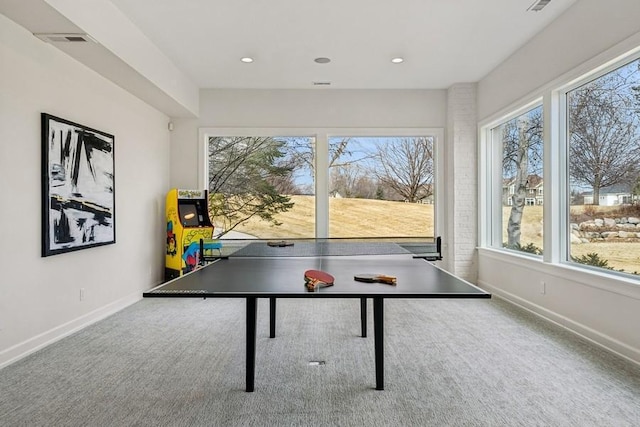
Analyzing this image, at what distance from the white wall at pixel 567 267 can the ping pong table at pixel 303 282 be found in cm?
121

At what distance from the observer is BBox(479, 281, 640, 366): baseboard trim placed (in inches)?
117

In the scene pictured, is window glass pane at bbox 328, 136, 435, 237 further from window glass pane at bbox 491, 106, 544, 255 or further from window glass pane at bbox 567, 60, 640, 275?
window glass pane at bbox 567, 60, 640, 275

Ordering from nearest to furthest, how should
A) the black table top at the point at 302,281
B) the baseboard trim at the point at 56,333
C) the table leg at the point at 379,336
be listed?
→ the black table top at the point at 302,281
the table leg at the point at 379,336
the baseboard trim at the point at 56,333

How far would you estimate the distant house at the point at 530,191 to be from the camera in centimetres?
446

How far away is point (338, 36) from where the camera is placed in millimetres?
4258

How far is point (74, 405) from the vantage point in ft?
7.63

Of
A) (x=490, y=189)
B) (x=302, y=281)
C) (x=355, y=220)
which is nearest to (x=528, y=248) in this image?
(x=490, y=189)

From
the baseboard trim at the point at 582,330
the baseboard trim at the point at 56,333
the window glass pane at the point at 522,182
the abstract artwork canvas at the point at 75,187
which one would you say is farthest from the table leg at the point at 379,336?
the window glass pane at the point at 522,182

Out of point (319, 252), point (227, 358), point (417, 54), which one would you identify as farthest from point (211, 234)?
point (417, 54)

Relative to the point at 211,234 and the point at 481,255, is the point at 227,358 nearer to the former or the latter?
the point at 211,234

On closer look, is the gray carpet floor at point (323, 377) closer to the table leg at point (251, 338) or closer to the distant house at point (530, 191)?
the table leg at point (251, 338)

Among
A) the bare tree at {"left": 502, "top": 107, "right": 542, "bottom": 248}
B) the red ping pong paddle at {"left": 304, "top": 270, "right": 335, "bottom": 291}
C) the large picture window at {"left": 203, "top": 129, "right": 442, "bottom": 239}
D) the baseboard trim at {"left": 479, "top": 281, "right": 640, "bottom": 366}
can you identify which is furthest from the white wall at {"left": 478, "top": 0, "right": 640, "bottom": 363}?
the red ping pong paddle at {"left": 304, "top": 270, "right": 335, "bottom": 291}

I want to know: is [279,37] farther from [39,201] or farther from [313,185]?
[39,201]

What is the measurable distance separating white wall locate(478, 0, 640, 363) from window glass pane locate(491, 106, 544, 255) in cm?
22
